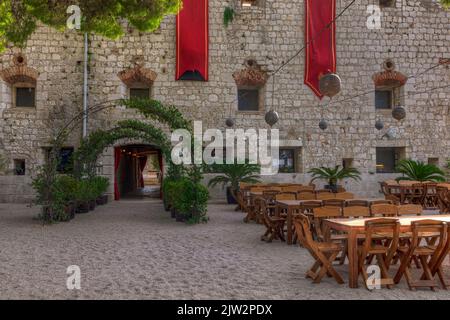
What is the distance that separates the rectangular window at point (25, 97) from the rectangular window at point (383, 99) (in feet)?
40.9

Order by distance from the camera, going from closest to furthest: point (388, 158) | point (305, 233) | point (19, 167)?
point (305, 233) < point (19, 167) < point (388, 158)

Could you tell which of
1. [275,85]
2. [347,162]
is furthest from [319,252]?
[347,162]

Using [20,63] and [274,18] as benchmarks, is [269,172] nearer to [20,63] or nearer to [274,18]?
[274,18]

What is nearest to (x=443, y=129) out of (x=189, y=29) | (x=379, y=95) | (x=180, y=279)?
(x=379, y=95)

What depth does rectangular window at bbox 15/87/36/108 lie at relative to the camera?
14281 millimetres

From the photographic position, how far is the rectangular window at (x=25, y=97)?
1428 cm

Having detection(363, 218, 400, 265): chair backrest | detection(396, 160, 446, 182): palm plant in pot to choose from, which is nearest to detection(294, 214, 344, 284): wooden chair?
detection(363, 218, 400, 265): chair backrest

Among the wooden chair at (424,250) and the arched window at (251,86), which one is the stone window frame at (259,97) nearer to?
the arched window at (251,86)

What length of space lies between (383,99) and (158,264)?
12947 mm

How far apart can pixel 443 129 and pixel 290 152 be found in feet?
18.9

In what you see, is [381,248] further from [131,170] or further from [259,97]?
[131,170]

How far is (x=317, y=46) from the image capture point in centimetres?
1475

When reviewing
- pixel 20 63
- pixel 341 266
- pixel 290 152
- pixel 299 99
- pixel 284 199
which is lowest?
pixel 341 266

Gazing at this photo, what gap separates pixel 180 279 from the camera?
4484 millimetres
